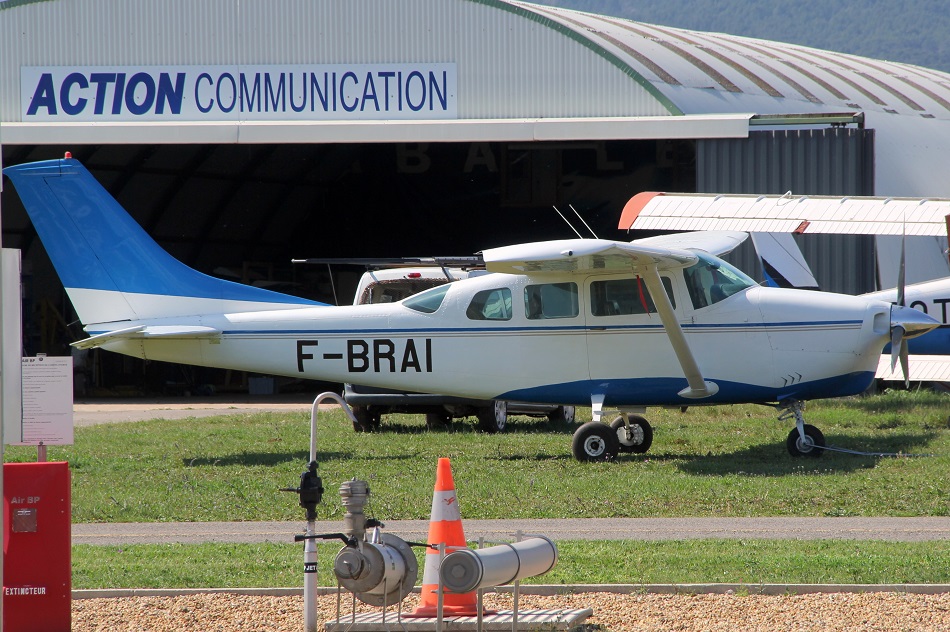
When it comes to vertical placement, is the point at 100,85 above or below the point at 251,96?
above

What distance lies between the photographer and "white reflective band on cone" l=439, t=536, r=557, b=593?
17.0 feet

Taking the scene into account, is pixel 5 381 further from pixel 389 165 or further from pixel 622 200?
pixel 389 165

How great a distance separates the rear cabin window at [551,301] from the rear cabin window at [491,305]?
0.24 meters

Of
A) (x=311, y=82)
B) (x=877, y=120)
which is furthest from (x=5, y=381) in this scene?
(x=877, y=120)

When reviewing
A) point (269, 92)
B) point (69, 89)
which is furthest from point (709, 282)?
point (69, 89)

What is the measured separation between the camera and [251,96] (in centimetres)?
2291

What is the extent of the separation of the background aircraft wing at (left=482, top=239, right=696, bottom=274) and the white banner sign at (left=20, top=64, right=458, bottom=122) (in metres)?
11.3

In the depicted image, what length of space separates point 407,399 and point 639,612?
9.73 metres

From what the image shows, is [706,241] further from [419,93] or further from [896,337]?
[419,93]

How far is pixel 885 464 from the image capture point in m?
11.7

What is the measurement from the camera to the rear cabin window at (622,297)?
1262 cm

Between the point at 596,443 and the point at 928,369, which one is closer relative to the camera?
the point at 596,443

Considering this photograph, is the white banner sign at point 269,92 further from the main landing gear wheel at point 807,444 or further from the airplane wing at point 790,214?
the main landing gear wheel at point 807,444

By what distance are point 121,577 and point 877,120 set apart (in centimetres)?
2246
